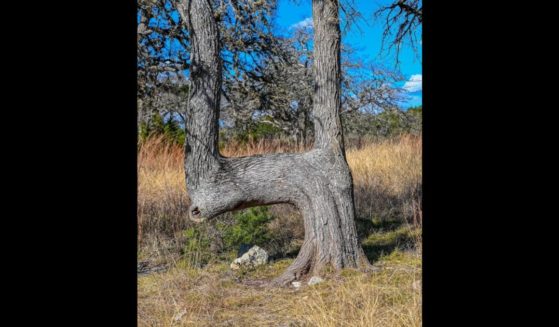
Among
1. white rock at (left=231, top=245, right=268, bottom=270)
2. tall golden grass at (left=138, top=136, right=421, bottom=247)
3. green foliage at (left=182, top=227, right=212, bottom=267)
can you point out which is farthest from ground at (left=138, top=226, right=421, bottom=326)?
tall golden grass at (left=138, top=136, right=421, bottom=247)

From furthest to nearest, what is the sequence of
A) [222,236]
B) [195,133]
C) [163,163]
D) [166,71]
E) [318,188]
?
[163,163] → [166,71] → [222,236] → [318,188] → [195,133]

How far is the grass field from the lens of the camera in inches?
127

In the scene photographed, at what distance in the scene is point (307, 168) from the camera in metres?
4.28

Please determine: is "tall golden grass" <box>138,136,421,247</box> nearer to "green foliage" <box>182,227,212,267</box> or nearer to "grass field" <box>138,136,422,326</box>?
"grass field" <box>138,136,422,326</box>

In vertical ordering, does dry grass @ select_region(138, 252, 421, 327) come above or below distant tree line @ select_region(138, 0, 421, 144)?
below

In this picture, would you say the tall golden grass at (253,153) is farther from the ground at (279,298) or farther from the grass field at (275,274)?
the ground at (279,298)

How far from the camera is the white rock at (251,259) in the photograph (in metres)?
4.85

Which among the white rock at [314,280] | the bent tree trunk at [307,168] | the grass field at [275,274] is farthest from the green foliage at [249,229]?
the white rock at [314,280]

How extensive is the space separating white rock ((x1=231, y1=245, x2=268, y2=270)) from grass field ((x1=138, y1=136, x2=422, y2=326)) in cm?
9

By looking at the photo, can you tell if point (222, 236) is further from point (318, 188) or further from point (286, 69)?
Result: point (286, 69)
